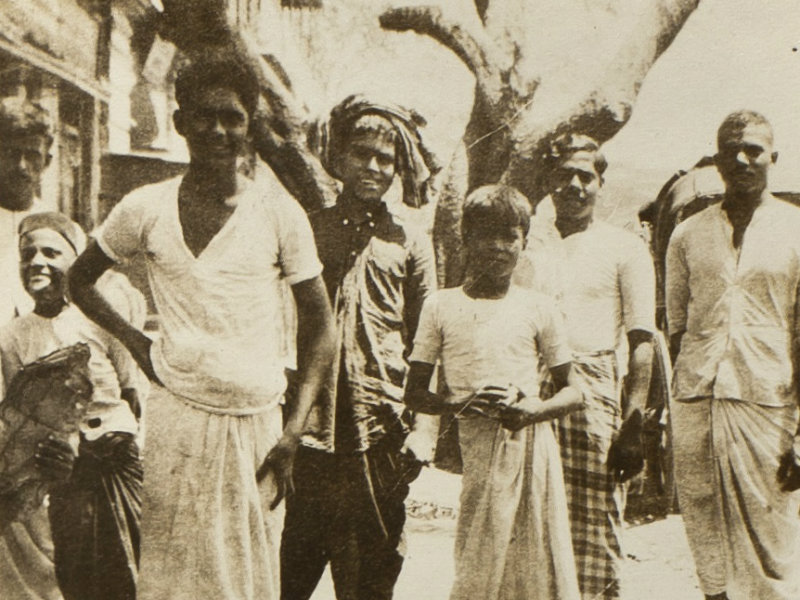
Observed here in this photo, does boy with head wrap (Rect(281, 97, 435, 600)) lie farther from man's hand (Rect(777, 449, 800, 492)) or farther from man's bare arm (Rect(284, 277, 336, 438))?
man's hand (Rect(777, 449, 800, 492))

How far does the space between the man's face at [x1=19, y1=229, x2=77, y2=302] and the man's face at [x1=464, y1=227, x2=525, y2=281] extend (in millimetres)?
1286

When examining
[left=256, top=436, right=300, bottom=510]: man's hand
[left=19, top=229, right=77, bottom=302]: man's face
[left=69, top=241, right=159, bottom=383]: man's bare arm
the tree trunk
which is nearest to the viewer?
[left=256, top=436, right=300, bottom=510]: man's hand

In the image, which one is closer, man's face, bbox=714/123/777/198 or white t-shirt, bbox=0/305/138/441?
white t-shirt, bbox=0/305/138/441

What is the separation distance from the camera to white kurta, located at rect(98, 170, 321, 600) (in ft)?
9.69

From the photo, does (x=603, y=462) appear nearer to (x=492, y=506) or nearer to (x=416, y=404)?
(x=492, y=506)

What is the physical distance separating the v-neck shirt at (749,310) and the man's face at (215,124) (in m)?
1.62

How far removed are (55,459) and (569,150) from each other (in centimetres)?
199

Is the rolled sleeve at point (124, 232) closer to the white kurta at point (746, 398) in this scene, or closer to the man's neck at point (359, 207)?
the man's neck at point (359, 207)

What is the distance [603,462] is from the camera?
3.34 m

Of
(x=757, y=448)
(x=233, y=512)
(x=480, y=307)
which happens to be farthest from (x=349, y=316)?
(x=757, y=448)

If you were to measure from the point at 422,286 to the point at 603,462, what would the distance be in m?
0.86

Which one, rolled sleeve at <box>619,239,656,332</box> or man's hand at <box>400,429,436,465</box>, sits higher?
rolled sleeve at <box>619,239,656,332</box>

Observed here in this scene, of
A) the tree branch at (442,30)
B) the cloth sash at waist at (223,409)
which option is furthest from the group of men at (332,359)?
the tree branch at (442,30)

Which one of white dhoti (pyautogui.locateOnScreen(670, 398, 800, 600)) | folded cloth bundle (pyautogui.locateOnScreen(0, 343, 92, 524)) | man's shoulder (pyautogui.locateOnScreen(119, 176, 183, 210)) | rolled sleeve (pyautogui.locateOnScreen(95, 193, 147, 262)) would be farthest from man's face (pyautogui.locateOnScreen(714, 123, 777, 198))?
folded cloth bundle (pyautogui.locateOnScreen(0, 343, 92, 524))
